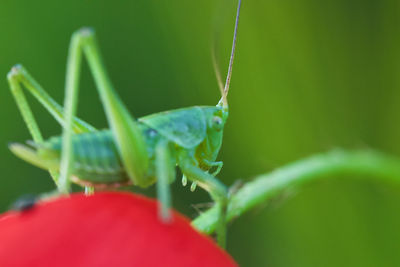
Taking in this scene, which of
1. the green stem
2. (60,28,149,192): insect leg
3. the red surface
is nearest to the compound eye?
(60,28,149,192): insect leg

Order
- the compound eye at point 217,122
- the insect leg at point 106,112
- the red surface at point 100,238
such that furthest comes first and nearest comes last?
the compound eye at point 217,122, the insect leg at point 106,112, the red surface at point 100,238

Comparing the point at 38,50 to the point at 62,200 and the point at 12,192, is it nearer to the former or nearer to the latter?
Answer: the point at 12,192

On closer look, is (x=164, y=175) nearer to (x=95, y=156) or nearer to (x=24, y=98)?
A: (x=95, y=156)

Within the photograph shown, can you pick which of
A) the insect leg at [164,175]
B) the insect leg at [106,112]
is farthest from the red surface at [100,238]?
the insect leg at [106,112]

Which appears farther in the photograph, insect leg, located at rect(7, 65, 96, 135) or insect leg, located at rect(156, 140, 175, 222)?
insect leg, located at rect(7, 65, 96, 135)

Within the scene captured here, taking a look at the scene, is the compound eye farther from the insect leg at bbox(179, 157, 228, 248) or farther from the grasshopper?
the insect leg at bbox(179, 157, 228, 248)

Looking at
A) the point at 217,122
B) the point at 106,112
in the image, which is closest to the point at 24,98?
the point at 106,112

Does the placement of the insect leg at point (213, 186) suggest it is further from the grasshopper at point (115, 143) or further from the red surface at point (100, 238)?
the red surface at point (100, 238)
